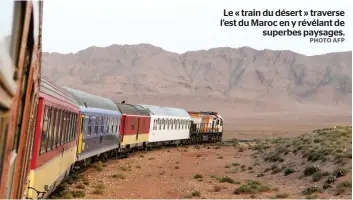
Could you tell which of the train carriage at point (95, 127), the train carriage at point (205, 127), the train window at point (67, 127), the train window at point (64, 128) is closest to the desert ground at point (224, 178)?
the train carriage at point (95, 127)

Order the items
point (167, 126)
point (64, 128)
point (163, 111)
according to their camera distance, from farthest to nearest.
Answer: point (167, 126)
point (163, 111)
point (64, 128)

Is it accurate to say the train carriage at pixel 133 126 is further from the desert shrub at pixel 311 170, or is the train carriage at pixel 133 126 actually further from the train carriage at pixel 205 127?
the train carriage at pixel 205 127

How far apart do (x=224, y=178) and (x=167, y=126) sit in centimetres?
2012

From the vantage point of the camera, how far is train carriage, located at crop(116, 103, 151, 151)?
29422 mm

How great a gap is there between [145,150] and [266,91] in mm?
164661

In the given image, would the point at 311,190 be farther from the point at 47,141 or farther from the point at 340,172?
the point at 47,141

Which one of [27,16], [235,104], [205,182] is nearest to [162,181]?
[205,182]

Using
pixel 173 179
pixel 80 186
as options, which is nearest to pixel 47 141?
pixel 80 186

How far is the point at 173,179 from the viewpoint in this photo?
24172 millimetres

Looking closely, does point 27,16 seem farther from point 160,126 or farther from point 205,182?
point 160,126

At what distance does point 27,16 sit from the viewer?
3.34 metres

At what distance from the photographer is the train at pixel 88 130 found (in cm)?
880

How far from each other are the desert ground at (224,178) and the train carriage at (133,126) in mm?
1005

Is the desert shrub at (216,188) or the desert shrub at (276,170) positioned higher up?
the desert shrub at (276,170)
